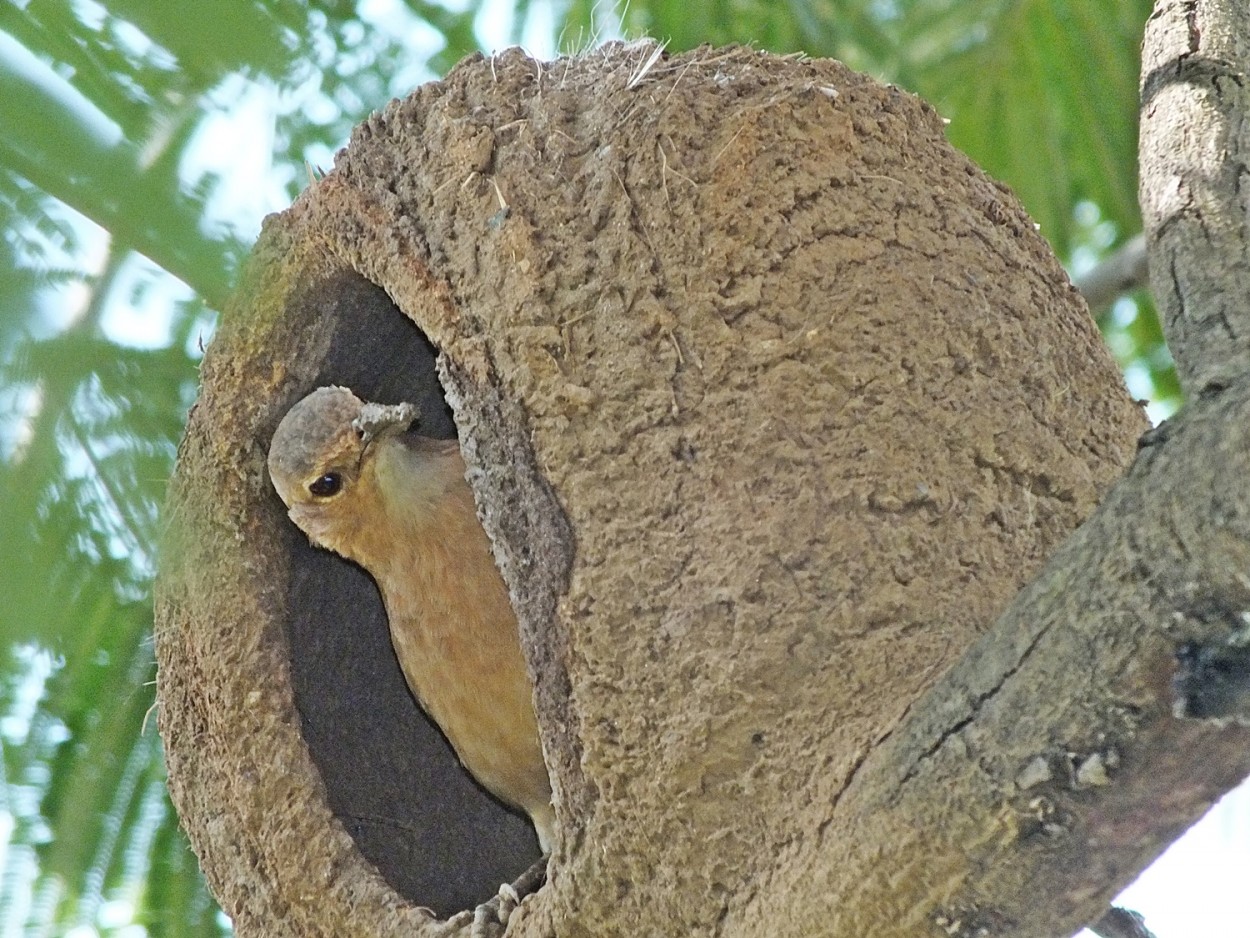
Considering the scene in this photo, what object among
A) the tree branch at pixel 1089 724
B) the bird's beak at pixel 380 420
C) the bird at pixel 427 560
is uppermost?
the bird's beak at pixel 380 420

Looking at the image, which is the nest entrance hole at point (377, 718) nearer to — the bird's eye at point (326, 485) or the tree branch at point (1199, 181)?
the bird's eye at point (326, 485)

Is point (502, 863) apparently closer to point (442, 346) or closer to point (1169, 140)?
point (442, 346)

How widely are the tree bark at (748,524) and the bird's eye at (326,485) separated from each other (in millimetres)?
139

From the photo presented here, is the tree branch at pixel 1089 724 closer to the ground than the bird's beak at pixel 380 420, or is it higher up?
closer to the ground

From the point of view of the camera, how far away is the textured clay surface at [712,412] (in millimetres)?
3055

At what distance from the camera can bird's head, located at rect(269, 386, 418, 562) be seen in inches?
167

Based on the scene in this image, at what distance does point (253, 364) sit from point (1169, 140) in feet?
7.67

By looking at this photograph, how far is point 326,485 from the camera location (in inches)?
173

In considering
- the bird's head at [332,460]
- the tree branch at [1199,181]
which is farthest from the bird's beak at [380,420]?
the tree branch at [1199,181]

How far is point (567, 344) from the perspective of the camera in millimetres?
3488

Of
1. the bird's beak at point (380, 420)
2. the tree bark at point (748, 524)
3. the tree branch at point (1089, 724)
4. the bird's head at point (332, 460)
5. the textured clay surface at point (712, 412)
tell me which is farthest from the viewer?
the bird's beak at point (380, 420)

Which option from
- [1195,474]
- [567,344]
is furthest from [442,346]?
[1195,474]

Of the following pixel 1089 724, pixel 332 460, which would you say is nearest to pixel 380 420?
pixel 332 460

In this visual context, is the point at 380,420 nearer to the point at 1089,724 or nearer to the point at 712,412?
the point at 712,412
